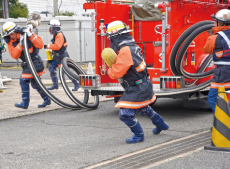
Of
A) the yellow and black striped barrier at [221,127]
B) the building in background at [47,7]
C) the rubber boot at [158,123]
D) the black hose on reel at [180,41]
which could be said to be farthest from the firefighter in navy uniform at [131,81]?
A: the building in background at [47,7]

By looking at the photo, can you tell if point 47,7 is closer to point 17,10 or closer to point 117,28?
point 17,10

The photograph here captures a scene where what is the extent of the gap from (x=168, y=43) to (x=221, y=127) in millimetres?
2410

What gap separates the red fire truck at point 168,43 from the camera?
6785mm

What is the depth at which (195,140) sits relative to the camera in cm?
565

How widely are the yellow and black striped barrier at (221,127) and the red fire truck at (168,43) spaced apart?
1.72m

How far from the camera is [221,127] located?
506 cm

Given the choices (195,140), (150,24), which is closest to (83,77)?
(150,24)

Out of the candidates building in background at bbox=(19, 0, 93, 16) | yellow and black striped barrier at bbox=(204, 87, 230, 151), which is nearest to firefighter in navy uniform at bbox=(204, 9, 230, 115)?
yellow and black striped barrier at bbox=(204, 87, 230, 151)

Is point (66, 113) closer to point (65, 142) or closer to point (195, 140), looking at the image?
point (65, 142)

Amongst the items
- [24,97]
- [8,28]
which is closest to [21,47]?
[8,28]

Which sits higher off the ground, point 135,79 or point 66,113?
point 135,79

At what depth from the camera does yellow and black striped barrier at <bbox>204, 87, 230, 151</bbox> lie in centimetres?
501

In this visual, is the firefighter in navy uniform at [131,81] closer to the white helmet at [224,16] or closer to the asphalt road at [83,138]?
the asphalt road at [83,138]

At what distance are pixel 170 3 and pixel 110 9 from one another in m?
1.37
